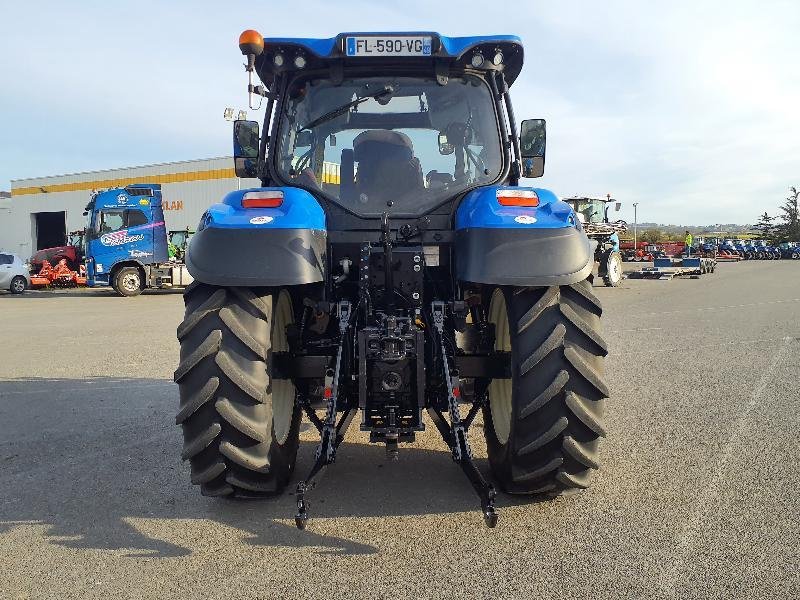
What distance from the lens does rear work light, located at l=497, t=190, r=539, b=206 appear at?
11.6 feet

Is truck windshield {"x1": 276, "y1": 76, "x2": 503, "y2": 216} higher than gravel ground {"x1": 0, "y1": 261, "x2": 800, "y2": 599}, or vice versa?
truck windshield {"x1": 276, "y1": 76, "x2": 503, "y2": 216}

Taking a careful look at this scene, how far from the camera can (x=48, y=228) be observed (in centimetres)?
4362

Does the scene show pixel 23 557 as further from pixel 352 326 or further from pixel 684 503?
pixel 684 503

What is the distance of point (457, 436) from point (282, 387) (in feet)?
3.98

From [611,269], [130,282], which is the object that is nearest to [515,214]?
[611,269]

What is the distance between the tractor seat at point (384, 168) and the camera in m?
4.07

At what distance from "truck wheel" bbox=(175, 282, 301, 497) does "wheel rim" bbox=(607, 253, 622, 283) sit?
2037cm

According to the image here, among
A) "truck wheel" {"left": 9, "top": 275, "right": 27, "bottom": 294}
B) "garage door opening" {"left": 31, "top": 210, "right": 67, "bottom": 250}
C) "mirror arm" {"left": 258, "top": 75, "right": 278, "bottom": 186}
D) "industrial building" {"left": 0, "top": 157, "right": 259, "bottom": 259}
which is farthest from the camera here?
"garage door opening" {"left": 31, "top": 210, "right": 67, "bottom": 250}

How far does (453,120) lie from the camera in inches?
169

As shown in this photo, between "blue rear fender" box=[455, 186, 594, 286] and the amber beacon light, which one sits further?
the amber beacon light

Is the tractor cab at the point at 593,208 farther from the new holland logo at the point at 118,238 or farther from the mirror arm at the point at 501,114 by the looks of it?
the mirror arm at the point at 501,114

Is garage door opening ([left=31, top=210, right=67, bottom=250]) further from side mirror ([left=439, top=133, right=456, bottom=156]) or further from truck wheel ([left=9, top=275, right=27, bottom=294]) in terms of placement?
side mirror ([left=439, top=133, right=456, bottom=156])

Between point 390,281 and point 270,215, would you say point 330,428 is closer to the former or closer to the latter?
point 390,281

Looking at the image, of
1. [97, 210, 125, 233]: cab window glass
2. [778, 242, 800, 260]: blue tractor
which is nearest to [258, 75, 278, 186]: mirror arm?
[97, 210, 125, 233]: cab window glass
